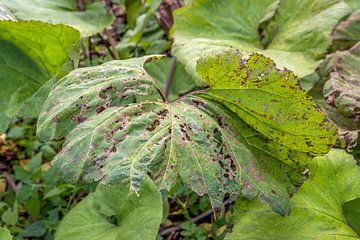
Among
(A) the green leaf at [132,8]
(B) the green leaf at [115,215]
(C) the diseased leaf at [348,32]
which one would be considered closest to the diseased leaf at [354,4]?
(C) the diseased leaf at [348,32]

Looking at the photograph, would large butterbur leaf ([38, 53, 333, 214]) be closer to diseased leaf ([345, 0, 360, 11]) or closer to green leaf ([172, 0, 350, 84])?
green leaf ([172, 0, 350, 84])

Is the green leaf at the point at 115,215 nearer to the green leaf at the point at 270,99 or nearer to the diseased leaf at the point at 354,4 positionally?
the green leaf at the point at 270,99

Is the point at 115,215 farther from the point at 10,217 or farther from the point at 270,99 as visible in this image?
the point at 270,99

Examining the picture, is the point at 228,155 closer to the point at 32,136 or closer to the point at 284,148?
the point at 284,148

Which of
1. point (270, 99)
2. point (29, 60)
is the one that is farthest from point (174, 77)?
point (270, 99)

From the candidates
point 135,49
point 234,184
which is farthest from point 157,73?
point 234,184
